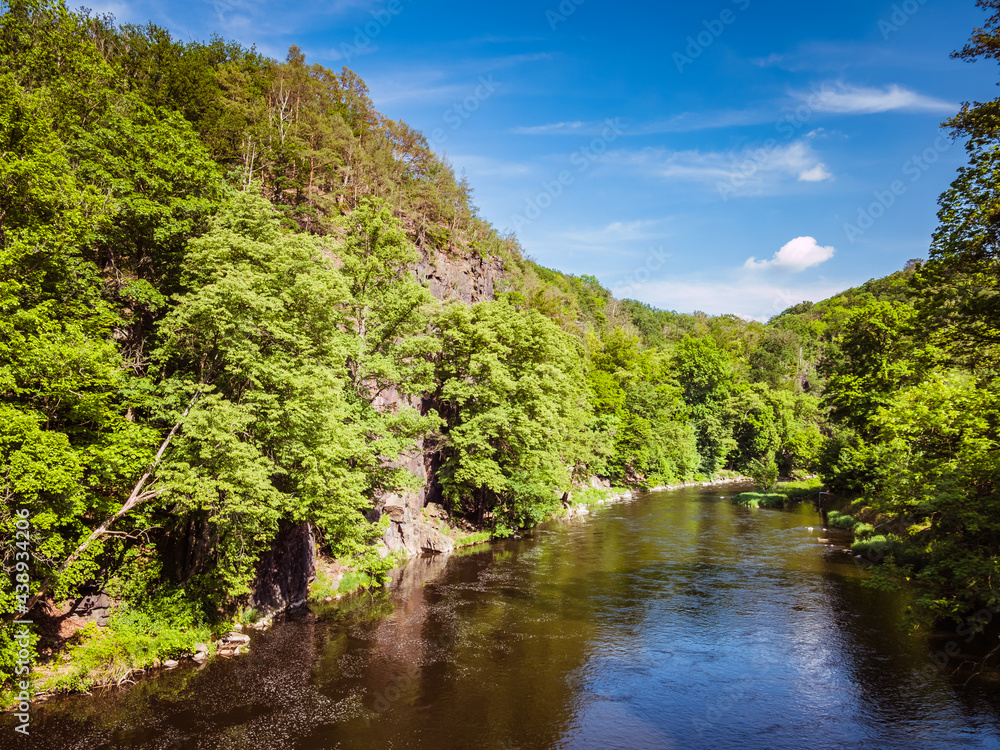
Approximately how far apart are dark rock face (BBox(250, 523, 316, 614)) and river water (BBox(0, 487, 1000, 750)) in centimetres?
132

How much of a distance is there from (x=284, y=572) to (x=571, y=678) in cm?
1286

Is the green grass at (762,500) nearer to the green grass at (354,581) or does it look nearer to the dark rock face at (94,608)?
the green grass at (354,581)

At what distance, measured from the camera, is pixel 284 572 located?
22.7 meters

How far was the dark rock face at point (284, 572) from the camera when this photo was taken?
2164 cm

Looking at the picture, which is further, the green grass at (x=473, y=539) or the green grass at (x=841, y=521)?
the green grass at (x=841, y=521)

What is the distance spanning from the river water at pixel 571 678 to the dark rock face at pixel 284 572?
1.32 meters

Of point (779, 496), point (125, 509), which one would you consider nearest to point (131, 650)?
point (125, 509)

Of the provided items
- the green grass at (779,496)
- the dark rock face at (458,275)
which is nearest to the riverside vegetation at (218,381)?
the dark rock face at (458,275)

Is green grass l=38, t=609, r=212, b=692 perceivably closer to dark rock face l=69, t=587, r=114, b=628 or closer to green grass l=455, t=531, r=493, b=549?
dark rock face l=69, t=587, r=114, b=628

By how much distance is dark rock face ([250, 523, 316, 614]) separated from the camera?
21.6 m

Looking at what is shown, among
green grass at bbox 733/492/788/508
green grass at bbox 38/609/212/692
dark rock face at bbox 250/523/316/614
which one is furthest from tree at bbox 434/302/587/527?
green grass at bbox 733/492/788/508

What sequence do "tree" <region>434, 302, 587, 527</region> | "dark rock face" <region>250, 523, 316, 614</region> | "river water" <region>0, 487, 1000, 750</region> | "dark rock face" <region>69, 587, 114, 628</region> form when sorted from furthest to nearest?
"tree" <region>434, 302, 587, 527</region> < "dark rock face" <region>250, 523, 316, 614</region> < "dark rock face" <region>69, 587, 114, 628</region> < "river water" <region>0, 487, 1000, 750</region>

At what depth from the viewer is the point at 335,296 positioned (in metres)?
22.2

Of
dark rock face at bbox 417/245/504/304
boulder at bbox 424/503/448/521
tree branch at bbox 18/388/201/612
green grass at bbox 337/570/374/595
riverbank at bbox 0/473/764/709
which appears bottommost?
green grass at bbox 337/570/374/595
